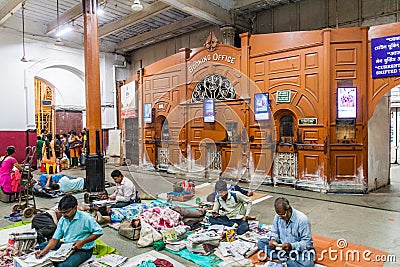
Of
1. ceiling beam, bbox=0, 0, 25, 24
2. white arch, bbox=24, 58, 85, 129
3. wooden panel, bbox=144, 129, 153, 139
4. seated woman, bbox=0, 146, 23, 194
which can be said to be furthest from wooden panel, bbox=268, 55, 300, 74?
white arch, bbox=24, 58, 85, 129

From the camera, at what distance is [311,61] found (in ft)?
22.7

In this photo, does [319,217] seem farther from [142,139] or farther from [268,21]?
[142,139]

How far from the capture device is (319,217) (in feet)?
16.8

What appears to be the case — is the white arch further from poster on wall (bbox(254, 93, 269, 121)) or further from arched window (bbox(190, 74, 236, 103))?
poster on wall (bbox(254, 93, 269, 121))

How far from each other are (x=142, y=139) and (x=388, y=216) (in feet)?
25.0

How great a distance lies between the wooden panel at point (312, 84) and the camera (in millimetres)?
6867

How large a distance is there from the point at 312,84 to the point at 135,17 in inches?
232

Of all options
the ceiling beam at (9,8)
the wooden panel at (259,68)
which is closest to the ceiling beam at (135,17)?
the ceiling beam at (9,8)

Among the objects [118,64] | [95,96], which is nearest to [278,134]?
[95,96]

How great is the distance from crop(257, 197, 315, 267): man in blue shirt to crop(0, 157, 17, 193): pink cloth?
5209mm

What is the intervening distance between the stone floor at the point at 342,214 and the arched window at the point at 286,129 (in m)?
1.19

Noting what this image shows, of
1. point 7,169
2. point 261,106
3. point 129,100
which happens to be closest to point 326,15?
point 261,106

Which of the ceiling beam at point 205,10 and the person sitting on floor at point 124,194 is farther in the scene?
the ceiling beam at point 205,10

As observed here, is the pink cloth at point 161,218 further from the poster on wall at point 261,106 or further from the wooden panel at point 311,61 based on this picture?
the wooden panel at point 311,61
